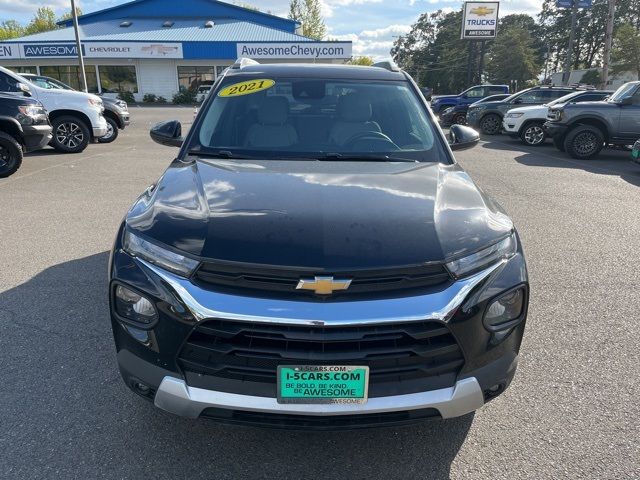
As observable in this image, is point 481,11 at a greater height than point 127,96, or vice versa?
point 481,11

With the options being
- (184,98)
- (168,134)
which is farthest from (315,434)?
(184,98)

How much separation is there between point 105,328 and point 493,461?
266 cm

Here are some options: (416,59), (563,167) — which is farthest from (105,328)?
(416,59)

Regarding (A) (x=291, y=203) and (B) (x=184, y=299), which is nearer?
(B) (x=184, y=299)

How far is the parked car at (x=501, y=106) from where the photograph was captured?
17.0m

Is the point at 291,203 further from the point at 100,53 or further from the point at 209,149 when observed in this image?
the point at 100,53

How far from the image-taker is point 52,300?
3.96 metres

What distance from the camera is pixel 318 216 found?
7.20 feet

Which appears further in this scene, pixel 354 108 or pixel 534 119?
pixel 534 119

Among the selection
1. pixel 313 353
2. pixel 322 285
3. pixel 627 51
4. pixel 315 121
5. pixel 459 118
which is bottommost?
pixel 459 118

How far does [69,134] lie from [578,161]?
12.5 meters

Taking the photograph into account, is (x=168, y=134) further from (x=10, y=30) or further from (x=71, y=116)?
(x=10, y=30)

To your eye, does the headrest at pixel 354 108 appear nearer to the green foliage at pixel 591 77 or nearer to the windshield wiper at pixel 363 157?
the windshield wiper at pixel 363 157

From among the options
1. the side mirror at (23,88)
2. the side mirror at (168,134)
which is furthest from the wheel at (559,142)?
the side mirror at (23,88)
